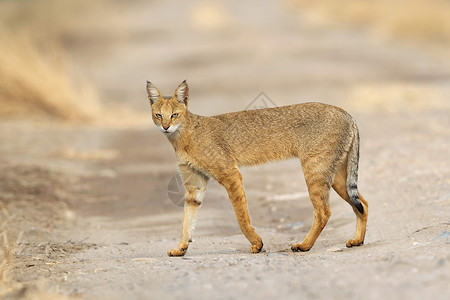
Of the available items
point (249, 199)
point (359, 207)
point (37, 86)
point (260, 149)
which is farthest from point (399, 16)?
point (359, 207)

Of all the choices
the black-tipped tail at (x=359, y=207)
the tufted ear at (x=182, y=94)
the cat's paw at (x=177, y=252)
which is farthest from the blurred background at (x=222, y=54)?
the cat's paw at (x=177, y=252)

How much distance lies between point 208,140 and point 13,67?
8629mm

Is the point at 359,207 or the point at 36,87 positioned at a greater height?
the point at 359,207

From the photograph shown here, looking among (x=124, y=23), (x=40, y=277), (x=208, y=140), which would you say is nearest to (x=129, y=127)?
(x=208, y=140)

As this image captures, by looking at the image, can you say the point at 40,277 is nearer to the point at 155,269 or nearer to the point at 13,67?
the point at 155,269

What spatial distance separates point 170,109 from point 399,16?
792 inches

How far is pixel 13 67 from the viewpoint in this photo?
13648 millimetres

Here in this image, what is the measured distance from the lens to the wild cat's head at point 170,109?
607 cm

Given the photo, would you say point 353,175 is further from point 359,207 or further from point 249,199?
point 249,199

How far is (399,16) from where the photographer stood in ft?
80.9

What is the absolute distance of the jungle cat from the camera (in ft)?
19.2

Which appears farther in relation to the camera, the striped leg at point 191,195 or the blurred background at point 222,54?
the blurred background at point 222,54

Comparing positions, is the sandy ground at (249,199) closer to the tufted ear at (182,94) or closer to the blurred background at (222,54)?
the blurred background at (222,54)

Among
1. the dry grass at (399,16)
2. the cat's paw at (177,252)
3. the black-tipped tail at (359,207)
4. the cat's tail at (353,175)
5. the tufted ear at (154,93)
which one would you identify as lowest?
the dry grass at (399,16)
